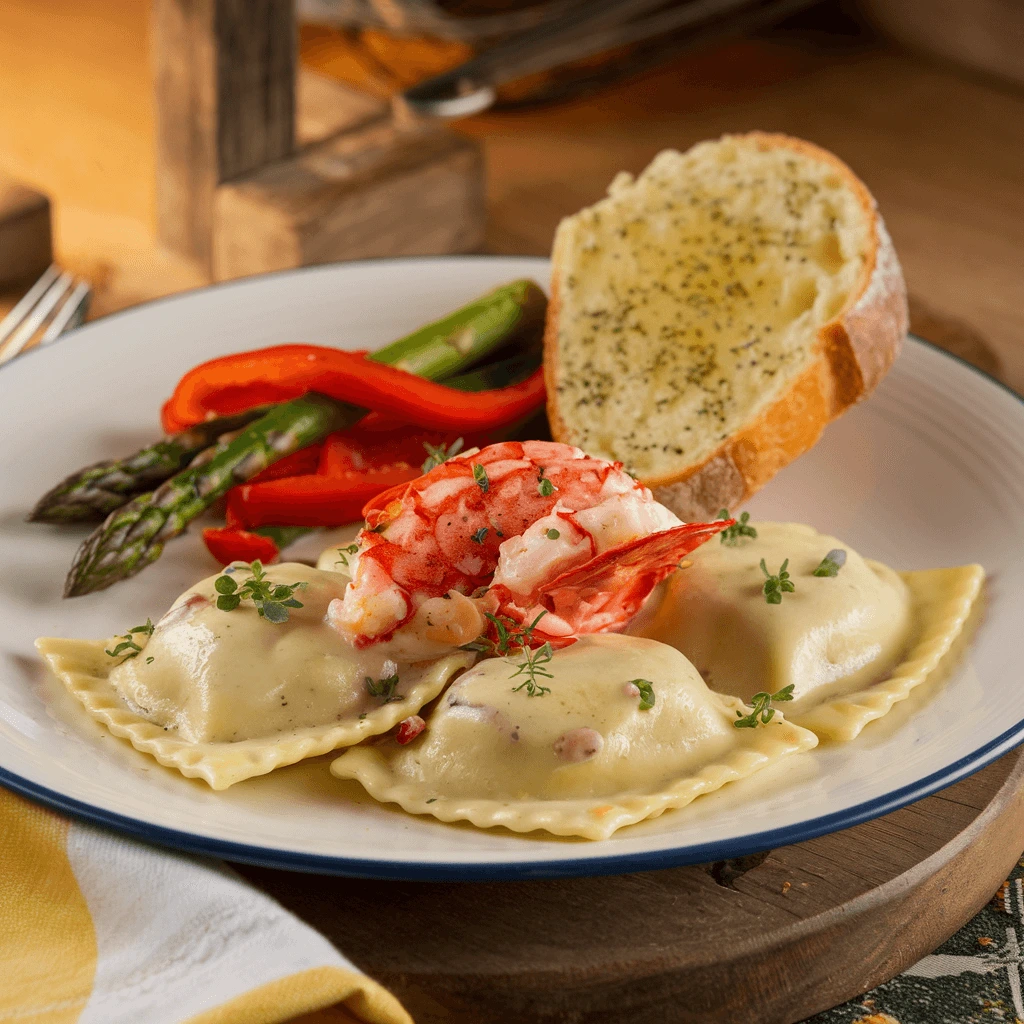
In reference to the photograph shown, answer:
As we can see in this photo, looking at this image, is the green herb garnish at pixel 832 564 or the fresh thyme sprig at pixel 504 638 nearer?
the fresh thyme sprig at pixel 504 638

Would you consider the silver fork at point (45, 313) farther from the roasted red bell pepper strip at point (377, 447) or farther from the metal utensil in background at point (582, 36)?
the metal utensil in background at point (582, 36)

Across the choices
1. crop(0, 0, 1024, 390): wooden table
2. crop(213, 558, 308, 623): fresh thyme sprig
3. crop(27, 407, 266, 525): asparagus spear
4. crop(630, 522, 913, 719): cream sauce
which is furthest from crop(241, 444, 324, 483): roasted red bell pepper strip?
crop(0, 0, 1024, 390): wooden table

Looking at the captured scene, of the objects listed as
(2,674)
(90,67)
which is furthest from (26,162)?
(2,674)

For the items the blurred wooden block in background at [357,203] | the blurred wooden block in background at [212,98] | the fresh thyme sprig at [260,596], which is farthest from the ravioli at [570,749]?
the blurred wooden block in background at [212,98]

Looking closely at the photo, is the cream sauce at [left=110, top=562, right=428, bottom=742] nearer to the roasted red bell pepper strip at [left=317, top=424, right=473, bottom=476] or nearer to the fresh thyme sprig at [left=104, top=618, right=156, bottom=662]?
the fresh thyme sprig at [left=104, top=618, right=156, bottom=662]

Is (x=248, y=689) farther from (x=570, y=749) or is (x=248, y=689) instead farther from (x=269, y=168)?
(x=269, y=168)
